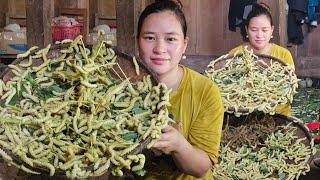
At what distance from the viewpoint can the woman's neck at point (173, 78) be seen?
2613 mm

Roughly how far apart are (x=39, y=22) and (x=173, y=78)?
114cm

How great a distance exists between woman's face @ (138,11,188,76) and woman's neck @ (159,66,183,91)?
5cm

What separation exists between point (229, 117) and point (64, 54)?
2.29 metres

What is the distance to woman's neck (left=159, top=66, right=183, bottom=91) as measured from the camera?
2613 millimetres

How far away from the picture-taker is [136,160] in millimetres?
1987

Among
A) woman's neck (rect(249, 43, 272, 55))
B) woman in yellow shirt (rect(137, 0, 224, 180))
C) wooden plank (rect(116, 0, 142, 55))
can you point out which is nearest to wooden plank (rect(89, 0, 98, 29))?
woman's neck (rect(249, 43, 272, 55))

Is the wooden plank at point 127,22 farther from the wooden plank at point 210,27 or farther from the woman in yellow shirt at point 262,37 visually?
the wooden plank at point 210,27

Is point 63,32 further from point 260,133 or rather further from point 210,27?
point 260,133

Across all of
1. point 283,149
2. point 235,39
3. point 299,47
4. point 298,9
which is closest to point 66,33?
point 235,39

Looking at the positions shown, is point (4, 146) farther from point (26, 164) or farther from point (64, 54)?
point (64, 54)

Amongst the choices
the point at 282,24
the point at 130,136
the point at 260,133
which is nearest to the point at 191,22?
the point at 282,24

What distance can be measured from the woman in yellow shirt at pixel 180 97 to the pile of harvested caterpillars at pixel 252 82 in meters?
1.39

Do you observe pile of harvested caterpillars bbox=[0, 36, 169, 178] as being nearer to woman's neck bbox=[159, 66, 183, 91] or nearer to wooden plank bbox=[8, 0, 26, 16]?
woman's neck bbox=[159, 66, 183, 91]

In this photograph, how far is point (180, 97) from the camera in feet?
8.52
